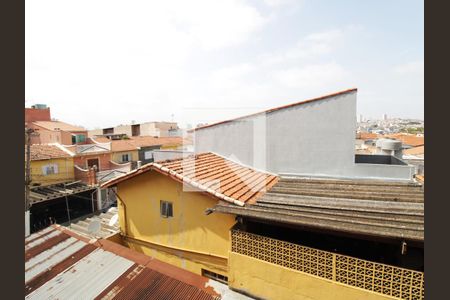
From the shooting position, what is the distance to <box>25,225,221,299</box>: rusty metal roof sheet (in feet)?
17.1

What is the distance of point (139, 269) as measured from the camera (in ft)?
19.5

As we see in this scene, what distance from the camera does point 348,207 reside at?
19.2 ft

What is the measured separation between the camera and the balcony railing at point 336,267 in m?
4.45

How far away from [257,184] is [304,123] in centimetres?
331

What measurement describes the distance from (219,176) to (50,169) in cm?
2023

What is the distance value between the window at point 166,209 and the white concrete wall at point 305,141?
3.71 m

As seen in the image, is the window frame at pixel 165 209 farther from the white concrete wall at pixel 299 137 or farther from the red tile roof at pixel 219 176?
the white concrete wall at pixel 299 137

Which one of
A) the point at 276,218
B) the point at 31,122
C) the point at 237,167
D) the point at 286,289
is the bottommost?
the point at 286,289

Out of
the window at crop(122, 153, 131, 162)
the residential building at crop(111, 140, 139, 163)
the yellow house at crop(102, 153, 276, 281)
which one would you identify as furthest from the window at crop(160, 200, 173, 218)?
the window at crop(122, 153, 131, 162)

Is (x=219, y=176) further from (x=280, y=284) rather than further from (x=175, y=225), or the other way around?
(x=280, y=284)

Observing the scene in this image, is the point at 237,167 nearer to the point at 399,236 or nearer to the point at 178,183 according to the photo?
the point at 178,183

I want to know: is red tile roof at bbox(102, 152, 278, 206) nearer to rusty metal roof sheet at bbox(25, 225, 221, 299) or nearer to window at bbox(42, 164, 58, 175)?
rusty metal roof sheet at bbox(25, 225, 221, 299)

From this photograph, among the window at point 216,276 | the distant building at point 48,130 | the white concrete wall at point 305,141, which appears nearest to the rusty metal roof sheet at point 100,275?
the window at point 216,276

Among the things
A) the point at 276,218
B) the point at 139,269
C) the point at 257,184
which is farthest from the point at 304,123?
the point at 139,269
